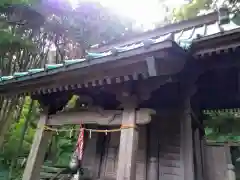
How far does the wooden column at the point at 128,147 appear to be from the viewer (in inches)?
123

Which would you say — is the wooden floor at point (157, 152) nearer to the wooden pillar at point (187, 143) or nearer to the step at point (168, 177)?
the step at point (168, 177)

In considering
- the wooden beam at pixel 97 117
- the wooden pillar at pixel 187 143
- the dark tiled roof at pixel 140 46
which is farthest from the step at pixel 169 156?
the dark tiled roof at pixel 140 46

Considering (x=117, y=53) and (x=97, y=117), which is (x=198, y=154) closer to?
(x=97, y=117)

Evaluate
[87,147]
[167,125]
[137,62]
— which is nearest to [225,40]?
[137,62]

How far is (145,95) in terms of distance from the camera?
3488mm

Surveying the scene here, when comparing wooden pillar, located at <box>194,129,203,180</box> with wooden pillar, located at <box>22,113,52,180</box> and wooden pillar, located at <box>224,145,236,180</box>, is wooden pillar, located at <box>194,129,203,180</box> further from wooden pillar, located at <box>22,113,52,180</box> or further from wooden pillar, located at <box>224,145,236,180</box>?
wooden pillar, located at <box>22,113,52,180</box>

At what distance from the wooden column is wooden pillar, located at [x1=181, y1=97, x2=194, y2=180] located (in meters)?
1.31

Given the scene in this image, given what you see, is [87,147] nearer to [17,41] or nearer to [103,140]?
[103,140]

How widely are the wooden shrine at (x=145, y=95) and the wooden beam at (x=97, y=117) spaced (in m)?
0.01

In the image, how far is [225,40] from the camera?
3.13 meters

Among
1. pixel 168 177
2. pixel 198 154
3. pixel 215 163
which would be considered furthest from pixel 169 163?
pixel 215 163

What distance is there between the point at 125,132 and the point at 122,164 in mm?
468

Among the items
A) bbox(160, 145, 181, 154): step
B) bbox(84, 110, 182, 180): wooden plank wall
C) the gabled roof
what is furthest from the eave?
bbox(160, 145, 181, 154): step

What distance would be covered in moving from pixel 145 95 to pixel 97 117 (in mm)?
975
